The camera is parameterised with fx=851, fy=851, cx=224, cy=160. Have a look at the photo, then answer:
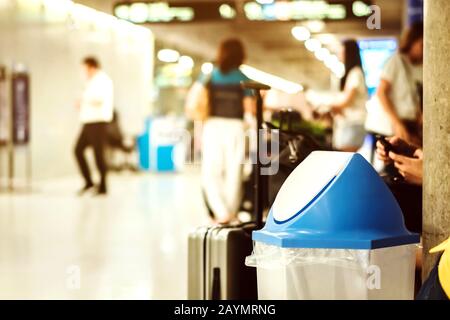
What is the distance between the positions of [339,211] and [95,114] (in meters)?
9.87

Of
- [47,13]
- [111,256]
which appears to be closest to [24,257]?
[111,256]

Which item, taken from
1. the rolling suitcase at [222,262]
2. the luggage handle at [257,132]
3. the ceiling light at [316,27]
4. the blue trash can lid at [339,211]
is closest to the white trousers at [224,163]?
the luggage handle at [257,132]

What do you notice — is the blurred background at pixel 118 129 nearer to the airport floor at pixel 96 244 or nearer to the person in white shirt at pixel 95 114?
the airport floor at pixel 96 244

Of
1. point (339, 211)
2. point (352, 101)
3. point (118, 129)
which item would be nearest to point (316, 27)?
point (118, 129)

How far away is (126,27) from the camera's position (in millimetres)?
20469

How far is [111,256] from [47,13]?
10.1m

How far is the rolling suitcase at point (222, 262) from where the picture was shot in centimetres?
332

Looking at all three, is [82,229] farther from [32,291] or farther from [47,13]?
[47,13]

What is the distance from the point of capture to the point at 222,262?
333cm

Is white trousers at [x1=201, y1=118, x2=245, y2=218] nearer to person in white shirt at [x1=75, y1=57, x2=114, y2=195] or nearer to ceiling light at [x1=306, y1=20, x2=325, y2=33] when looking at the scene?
person in white shirt at [x1=75, y1=57, x2=114, y2=195]

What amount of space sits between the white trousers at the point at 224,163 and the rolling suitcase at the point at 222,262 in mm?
3459

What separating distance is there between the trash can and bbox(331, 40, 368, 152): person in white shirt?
4376mm

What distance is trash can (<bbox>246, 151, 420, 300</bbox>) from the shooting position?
2311 mm

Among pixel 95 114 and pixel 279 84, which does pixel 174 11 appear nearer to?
pixel 95 114
